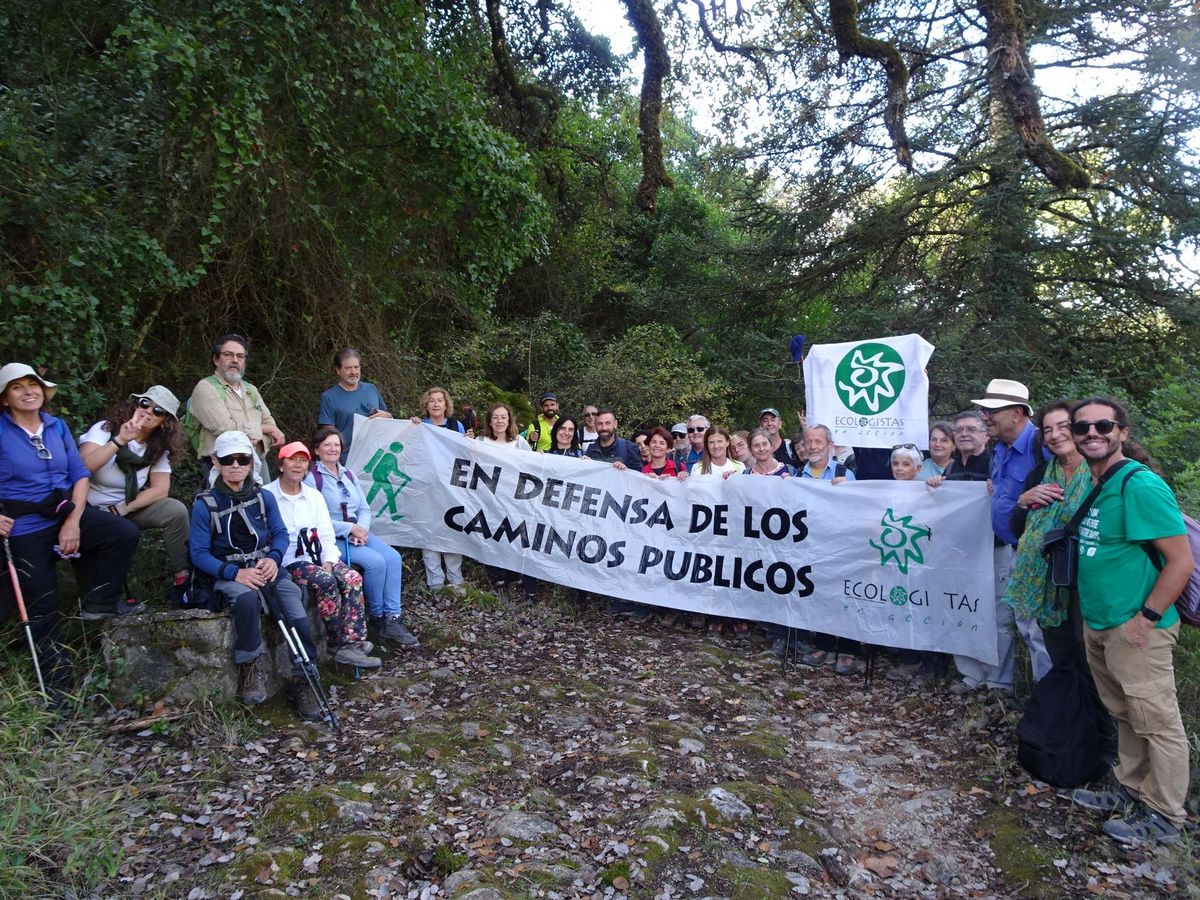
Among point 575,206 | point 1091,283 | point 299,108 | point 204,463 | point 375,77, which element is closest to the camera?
point 204,463

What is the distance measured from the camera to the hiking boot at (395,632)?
6055 millimetres

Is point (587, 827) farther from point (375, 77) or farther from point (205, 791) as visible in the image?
point (375, 77)

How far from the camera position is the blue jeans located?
19.4ft

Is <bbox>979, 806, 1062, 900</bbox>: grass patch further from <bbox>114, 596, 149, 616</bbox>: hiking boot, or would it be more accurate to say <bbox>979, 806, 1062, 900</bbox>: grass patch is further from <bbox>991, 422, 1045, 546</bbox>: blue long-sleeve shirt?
<bbox>114, 596, 149, 616</bbox>: hiking boot

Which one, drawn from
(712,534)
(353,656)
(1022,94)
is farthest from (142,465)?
(1022,94)

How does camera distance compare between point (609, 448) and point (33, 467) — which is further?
point (609, 448)

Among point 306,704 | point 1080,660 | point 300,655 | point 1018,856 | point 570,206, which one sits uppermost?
point 570,206

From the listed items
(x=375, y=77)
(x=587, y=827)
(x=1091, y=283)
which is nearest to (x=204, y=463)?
(x=375, y=77)

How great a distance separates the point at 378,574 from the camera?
595 centimetres

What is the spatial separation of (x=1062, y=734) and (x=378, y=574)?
4545 mm

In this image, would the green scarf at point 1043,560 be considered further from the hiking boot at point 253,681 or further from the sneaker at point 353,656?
the hiking boot at point 253,681

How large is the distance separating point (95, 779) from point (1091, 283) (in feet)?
42.8

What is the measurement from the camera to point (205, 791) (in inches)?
156

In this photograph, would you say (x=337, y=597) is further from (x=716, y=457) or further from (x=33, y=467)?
(x=716, y=457)
